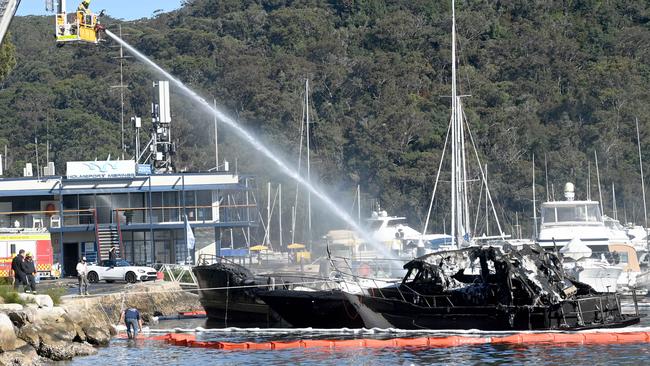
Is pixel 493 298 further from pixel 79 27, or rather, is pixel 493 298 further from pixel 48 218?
pixel 48 218

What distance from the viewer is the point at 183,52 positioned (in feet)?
433

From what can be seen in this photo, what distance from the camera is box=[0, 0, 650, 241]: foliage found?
330ft

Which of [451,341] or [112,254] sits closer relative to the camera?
[451,341]

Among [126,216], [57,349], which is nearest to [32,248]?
[126,216]

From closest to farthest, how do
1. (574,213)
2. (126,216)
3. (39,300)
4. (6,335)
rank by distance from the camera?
Result: (6,335)
(39,300)
(574,213)
(126,216)

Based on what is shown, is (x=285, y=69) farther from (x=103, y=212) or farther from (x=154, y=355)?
(x=154, y=355)

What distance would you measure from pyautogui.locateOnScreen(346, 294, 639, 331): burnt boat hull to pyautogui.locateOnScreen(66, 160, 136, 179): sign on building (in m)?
28.7

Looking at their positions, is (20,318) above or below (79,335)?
above

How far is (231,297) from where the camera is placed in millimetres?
40594

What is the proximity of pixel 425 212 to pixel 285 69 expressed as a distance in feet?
79.6

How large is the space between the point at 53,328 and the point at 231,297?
8.52 meters

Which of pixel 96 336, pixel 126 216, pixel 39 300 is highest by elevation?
pixel 126 216

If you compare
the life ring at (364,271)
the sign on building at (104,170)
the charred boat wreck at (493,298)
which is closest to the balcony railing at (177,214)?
the sign on building at (104,170)

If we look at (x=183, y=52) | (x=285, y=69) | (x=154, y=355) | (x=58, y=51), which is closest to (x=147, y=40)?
(x=183, y=52)
